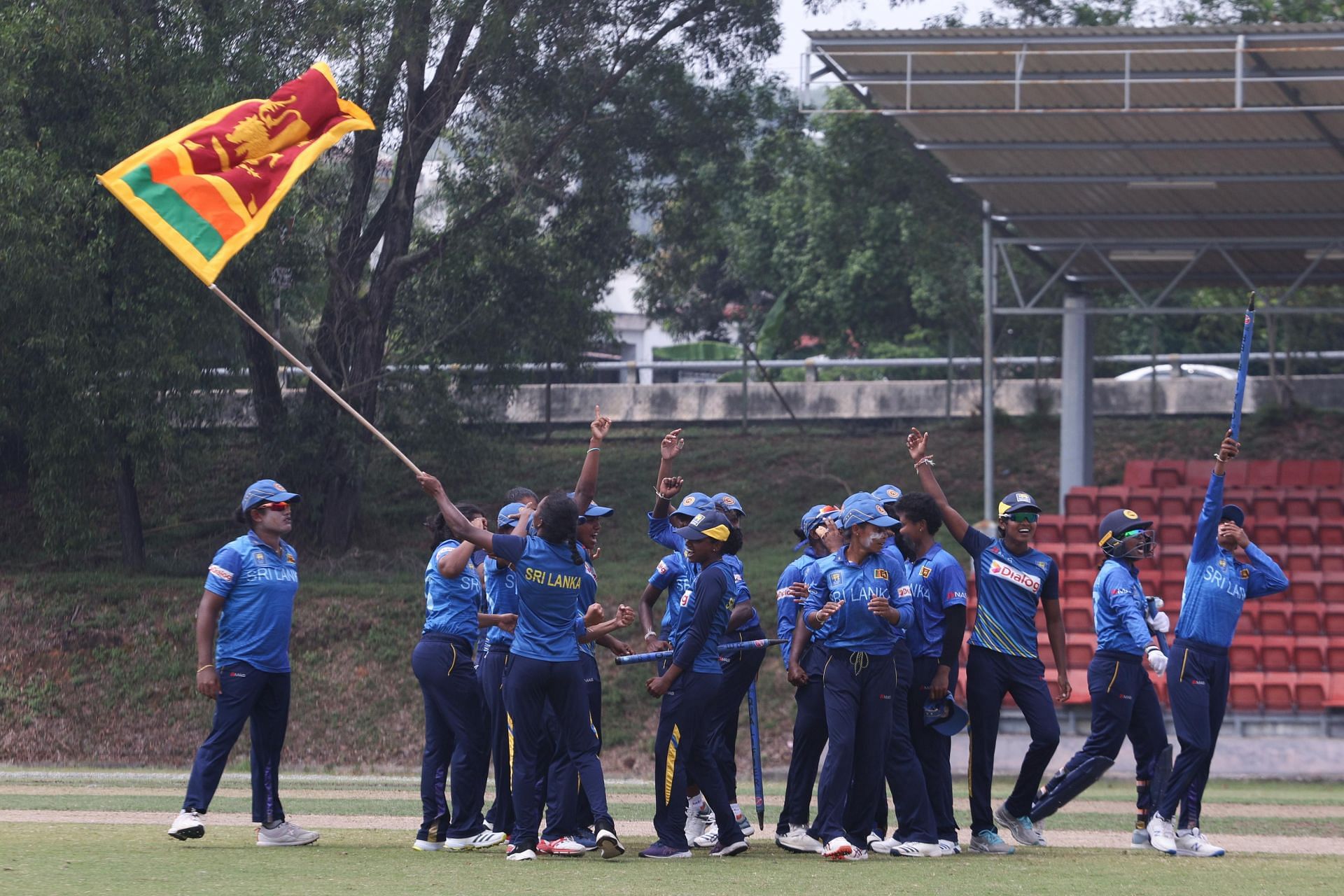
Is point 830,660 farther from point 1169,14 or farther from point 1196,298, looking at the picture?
point 1196,298

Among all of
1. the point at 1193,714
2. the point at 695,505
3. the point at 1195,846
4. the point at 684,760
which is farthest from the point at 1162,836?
the point at 695,505

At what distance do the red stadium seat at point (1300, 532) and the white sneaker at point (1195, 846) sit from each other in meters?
11.9

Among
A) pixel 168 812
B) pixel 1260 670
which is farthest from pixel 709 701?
pixel 1260 670

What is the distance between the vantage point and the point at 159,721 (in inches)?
769

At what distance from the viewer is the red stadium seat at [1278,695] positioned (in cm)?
1700

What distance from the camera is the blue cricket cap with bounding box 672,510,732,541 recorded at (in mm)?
9414

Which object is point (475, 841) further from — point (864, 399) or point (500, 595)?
point (864, 399)

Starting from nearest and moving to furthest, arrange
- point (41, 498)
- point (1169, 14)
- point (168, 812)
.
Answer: point (168, 812) < point (41, 498) < point (1169, 14)

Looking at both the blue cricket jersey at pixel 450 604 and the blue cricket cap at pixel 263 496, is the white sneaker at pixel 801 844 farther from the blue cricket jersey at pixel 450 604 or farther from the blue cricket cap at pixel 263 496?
the blue cricket cap at pixel 263 496

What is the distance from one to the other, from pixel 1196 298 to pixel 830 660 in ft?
91.5

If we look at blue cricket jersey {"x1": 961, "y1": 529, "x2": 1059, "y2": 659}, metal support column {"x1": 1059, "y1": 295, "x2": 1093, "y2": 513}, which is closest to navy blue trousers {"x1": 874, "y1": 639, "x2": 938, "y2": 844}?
blue cricket jersey {"x1": 961, "y1": 529, "x2": 1059, "y2": 659}

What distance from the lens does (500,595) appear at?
384 inches

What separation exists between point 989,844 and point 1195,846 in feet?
4.16

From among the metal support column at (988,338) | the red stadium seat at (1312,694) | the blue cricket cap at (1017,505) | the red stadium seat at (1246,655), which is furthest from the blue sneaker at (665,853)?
the metal support column at (988,338)
